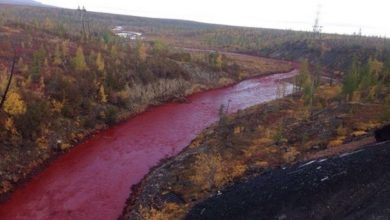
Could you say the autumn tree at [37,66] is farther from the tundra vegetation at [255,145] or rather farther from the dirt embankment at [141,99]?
the tundra vegetation at [255,145]

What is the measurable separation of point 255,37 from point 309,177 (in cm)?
16644

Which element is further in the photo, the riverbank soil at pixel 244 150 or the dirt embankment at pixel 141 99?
the dirt embankment at pixel 141 99

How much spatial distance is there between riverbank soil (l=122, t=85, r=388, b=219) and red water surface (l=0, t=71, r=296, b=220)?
6.94 feet

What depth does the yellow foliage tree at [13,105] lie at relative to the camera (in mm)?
39938

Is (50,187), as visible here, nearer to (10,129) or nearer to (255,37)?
(10,129)

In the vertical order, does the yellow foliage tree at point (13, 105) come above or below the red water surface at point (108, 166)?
above

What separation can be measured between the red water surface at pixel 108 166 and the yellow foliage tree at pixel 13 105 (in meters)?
6.61

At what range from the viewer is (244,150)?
1539 inches

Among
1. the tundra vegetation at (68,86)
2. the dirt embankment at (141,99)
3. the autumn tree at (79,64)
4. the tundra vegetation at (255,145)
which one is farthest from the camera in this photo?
the autumn tree at (79,64)

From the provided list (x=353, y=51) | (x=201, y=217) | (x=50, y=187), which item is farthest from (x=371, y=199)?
(x=353, y=51)

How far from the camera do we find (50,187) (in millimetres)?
35312

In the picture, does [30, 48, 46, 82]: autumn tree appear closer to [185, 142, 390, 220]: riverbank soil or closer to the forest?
the forest

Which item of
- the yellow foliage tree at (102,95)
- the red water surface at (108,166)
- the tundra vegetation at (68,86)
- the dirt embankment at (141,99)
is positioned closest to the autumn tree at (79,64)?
the tundra vegetation at (68,86)

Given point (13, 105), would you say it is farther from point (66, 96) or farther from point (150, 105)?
point (150, 105)
